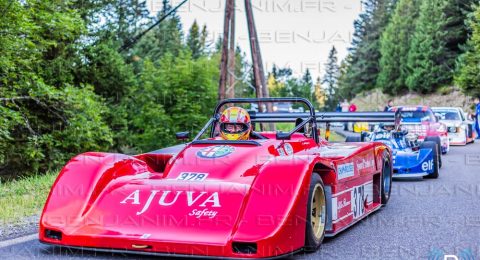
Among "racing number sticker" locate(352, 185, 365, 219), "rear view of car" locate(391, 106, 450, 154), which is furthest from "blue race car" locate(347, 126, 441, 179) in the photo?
"rear view of car" locate(391, 106, 450, 154)

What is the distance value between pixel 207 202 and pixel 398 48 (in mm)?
72958

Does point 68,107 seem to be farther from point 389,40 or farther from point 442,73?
point 389,40

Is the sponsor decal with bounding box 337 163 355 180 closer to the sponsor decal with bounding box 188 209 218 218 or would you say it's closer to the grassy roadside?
the sponsor decal with bounding box 188 209 218 218

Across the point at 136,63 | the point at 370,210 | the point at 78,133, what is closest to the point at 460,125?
the point at 78,133

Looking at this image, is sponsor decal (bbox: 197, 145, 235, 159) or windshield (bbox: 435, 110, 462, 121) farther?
windshield (bbox: 435, 110, 462, 121)

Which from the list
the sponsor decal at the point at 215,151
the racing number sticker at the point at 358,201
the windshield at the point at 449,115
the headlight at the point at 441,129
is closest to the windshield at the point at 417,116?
the headlight at the point at 441,129

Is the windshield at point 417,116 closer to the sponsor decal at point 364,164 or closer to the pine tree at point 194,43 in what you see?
the sponsor decal at point 364,164

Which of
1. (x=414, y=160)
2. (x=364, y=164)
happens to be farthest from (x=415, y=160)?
(x=364, y=164)

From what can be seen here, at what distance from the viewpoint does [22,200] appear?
912cm

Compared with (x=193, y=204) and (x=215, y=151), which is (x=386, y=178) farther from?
(x=193, y=204)

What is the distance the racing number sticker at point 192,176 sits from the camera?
6756 millimetres

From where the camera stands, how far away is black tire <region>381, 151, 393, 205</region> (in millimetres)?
9766

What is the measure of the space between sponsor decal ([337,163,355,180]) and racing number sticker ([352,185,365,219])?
0.78ft

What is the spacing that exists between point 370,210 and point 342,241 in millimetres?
2152
